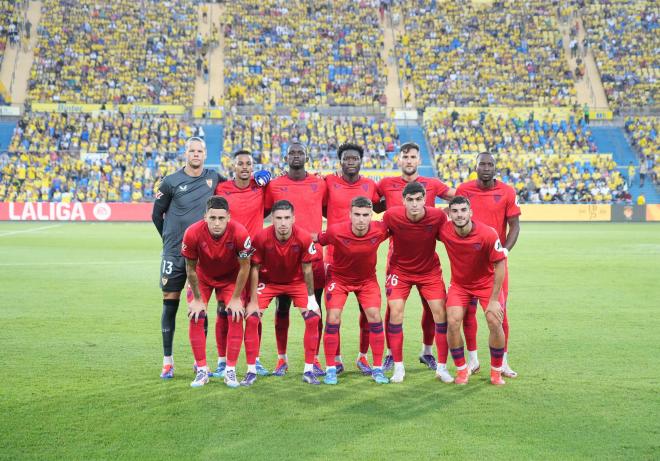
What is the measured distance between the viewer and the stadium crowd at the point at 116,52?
44.7m

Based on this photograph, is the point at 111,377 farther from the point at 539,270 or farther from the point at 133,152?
the point at 133,152

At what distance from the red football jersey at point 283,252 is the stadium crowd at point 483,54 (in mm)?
38703

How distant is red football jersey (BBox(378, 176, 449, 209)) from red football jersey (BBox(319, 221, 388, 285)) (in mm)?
810

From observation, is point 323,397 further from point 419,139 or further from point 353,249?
point 419,139

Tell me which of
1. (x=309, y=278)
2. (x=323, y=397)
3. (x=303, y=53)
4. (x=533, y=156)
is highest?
(x=303, y=53)

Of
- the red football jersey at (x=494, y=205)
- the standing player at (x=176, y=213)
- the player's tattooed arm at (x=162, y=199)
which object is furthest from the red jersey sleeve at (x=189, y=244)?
the red football jersey at (x=494, y=205)

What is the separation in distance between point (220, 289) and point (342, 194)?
1.73 metres

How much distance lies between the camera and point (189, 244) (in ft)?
24.0

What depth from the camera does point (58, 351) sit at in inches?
345

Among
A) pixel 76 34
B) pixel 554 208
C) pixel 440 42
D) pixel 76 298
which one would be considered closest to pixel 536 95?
pixel 440 42

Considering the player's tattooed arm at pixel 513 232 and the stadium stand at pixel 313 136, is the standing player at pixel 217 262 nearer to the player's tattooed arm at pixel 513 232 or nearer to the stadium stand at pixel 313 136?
the player's tattooed arm at pixel 513 232

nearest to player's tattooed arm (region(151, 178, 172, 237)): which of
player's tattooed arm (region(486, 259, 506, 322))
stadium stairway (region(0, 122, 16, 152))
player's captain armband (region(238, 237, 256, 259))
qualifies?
player's captain armband (region(238, 237, 256, 259))

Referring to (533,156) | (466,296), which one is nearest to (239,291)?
(466,296)

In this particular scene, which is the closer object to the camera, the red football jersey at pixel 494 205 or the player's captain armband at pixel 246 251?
the player's captain armband at pixel 246 251
